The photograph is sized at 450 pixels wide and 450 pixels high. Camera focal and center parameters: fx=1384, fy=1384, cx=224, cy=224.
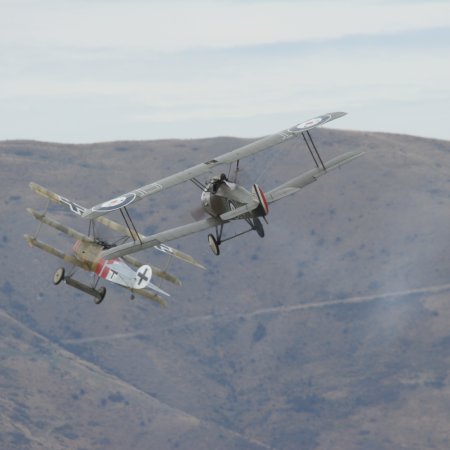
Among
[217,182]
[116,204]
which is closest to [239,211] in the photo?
[217,182]

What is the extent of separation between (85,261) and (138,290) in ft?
17.4

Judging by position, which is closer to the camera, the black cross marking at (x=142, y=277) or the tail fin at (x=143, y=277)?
the tail fin at (x=143, y=277)

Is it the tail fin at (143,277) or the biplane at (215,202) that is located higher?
the biplane at (215,202)

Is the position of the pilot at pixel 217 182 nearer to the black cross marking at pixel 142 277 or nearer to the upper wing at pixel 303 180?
the upper wing at pixel 303 180

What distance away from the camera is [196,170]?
4294 inches

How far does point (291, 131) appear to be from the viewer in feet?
385

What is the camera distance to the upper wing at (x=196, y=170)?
102750 mm

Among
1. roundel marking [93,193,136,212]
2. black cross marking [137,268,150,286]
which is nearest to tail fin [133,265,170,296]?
black cross marking [137,268,150,286]

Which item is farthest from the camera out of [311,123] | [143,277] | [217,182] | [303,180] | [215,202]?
[143,277]

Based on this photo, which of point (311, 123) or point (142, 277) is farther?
point (142, 277)

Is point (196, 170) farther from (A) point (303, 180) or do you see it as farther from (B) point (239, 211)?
(A) point (303, 180)

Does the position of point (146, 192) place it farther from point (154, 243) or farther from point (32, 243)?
point (32, 243)

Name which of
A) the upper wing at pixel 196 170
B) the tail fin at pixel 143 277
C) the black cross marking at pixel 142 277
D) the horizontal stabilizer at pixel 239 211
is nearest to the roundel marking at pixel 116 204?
the upper wing at pixel 196 170

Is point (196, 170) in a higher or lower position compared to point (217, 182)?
higher
